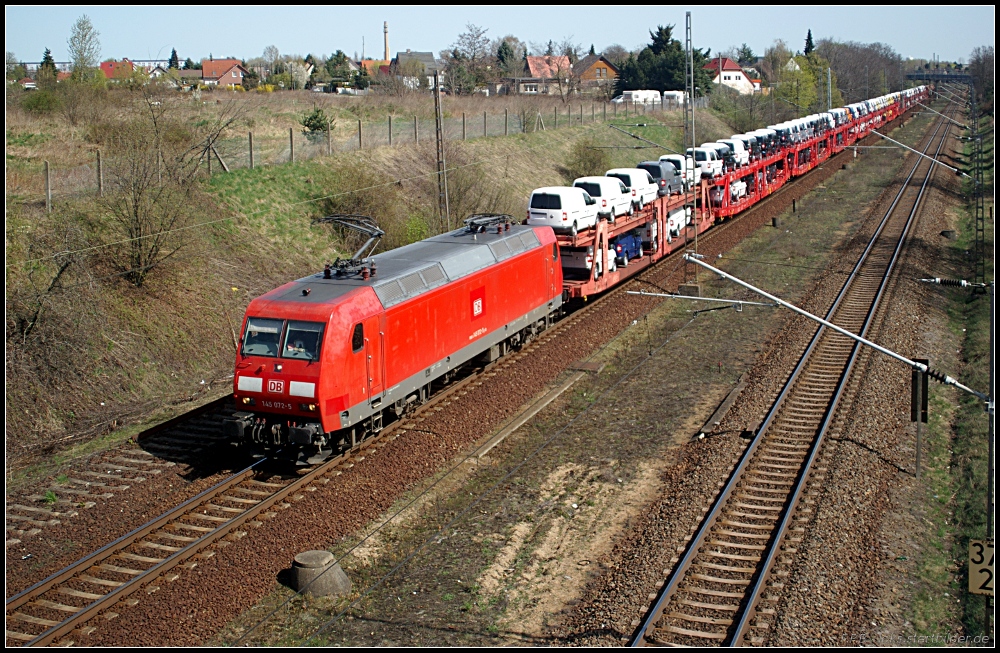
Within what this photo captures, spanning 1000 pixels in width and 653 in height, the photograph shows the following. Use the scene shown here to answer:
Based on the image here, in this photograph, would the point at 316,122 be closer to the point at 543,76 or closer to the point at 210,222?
the point at 210,222

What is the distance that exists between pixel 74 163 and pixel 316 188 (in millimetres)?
8421

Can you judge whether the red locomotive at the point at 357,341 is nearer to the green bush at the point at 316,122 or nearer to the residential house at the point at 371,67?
the green bush at the point at 316,122

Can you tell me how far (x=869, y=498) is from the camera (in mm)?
15195

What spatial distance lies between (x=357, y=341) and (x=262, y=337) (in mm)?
1707

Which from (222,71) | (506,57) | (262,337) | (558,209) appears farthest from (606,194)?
(506,57)

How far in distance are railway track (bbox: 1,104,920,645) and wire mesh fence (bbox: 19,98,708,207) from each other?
11.4 metres

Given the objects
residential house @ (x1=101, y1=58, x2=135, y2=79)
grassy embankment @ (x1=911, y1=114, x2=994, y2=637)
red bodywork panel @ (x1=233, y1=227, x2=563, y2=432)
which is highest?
residential house @ (x1=101, y1=58, x2=135, y2=79)

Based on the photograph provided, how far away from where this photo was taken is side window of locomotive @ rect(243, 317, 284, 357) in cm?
1570

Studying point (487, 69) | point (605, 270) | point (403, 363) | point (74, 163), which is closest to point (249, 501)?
point (403, 363)

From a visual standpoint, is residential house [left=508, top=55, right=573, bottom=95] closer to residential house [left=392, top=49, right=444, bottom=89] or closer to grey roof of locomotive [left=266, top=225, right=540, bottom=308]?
residential house [left=392, top=49, right=444, bottom=89]

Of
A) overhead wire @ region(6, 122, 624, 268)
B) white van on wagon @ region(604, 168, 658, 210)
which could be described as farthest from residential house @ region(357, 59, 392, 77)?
white van on wagon @ region(604, 168, 658, 210)

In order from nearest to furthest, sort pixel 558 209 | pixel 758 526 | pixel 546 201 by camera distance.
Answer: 1. pixel 758 526
2. pixel 558 209
3. pixel 546 201

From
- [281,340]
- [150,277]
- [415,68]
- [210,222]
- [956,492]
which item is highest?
[415,68]

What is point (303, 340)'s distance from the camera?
607 inches
